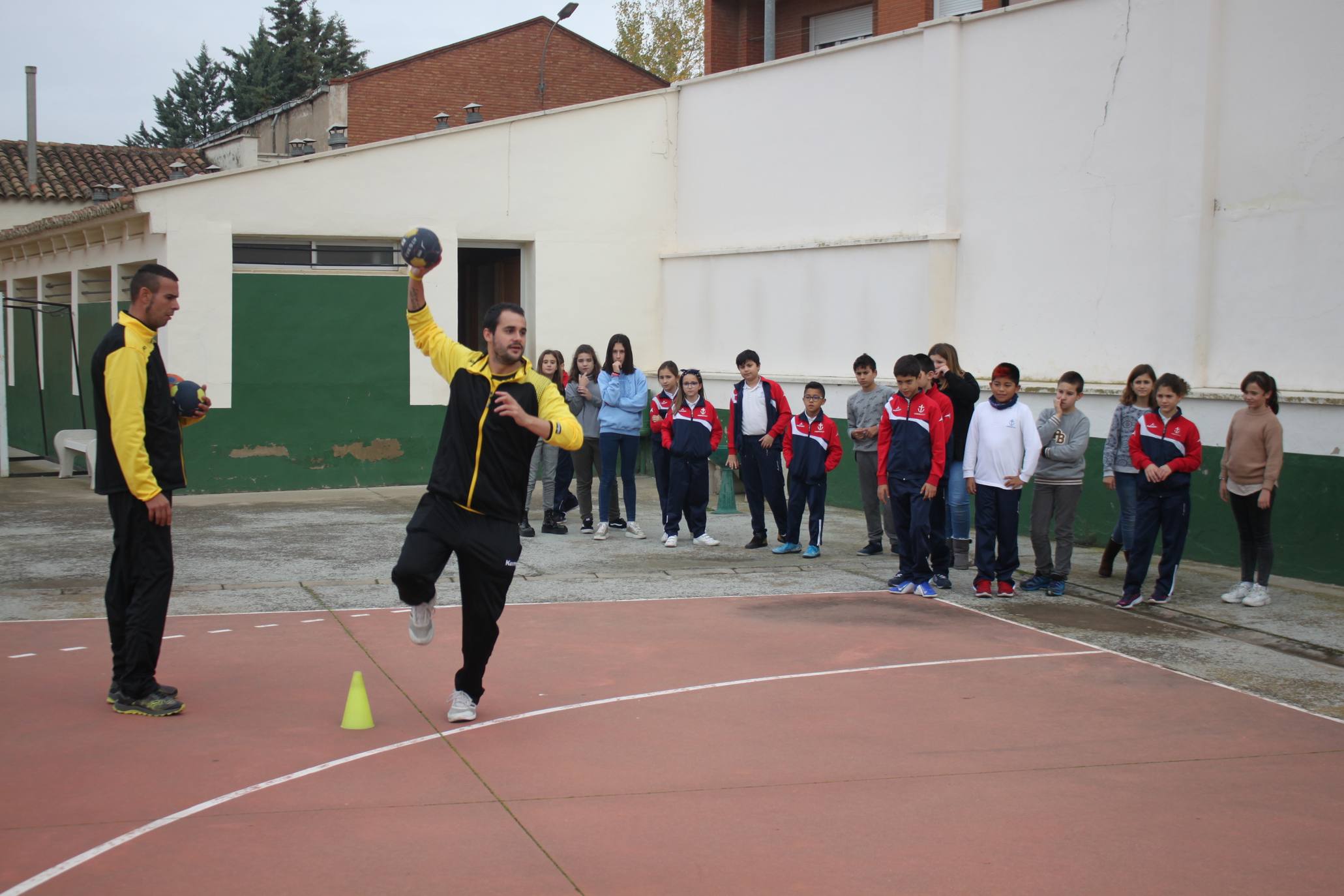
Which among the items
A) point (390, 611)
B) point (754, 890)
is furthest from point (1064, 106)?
point (754, 890)

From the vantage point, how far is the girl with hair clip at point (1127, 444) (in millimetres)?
10734

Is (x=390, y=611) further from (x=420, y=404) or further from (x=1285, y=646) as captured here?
(x=420, y=404)

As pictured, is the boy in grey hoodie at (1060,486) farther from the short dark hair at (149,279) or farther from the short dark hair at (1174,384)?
the short dark hair at (149,279)

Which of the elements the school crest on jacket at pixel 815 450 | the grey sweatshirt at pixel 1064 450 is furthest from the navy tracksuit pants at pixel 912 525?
the school crest on jacket at pixel 815 450

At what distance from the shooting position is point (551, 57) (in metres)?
29.0

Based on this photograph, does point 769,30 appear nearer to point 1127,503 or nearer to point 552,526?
point 552,526

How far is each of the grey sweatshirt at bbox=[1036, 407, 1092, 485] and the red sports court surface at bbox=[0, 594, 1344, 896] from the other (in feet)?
8.04

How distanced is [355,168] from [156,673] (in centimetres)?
1105

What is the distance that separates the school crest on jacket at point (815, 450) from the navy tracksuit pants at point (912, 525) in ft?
5.48

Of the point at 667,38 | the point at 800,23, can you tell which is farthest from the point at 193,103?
the point at 800,23

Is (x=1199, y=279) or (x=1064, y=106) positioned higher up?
(x=1064, y=106)

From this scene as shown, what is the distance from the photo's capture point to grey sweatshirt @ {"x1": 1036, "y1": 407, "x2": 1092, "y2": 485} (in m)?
10.7

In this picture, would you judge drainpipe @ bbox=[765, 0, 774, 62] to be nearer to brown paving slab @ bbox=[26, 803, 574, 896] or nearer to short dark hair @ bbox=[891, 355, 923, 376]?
short dark hair @ bbox=[891, 355, 923, 376]

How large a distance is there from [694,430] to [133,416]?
679 centimetres
